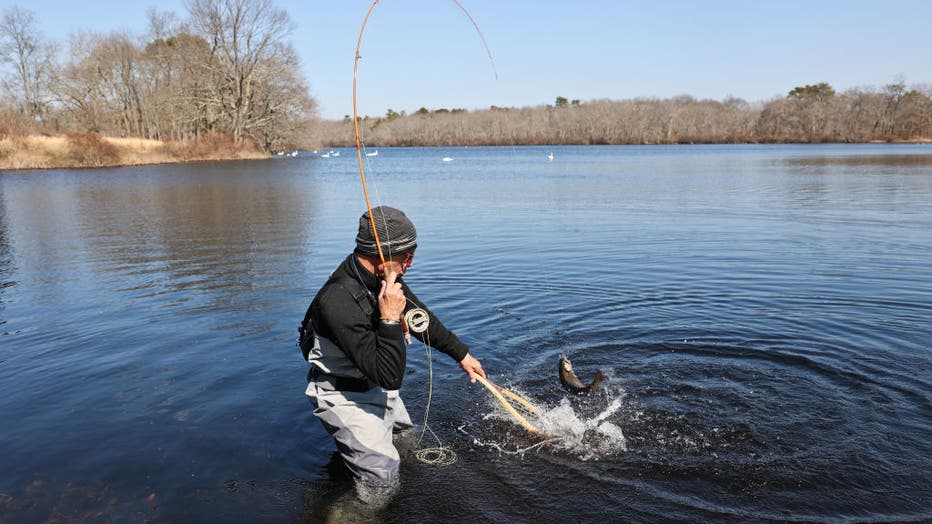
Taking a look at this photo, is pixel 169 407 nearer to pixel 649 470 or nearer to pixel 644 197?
pixel 649 470

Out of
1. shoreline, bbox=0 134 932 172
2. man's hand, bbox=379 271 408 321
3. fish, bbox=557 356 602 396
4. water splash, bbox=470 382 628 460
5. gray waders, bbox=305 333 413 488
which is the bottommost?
water splash, bbox=470 382 628 460

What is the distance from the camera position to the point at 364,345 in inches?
148

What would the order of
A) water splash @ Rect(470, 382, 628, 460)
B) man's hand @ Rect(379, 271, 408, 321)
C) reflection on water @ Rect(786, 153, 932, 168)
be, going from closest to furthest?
man's hand @ Rect(379, 271, 408, 321), water splash @ Rect(470, 382, 628, 460), reflection on water @ Rect(786, 153, 932, 168)

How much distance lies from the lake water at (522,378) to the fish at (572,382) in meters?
0.16

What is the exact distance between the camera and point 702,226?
52.6 feet

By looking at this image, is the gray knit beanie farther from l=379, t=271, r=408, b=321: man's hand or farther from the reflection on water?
the reflection on water

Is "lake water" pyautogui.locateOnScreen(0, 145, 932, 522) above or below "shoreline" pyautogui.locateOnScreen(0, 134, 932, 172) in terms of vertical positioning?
below

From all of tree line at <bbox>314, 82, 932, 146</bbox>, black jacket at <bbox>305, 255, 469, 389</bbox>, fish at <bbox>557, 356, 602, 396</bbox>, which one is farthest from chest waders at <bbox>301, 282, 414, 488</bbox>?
tree line at <bbox>314, 82, 932, 146</bbox>

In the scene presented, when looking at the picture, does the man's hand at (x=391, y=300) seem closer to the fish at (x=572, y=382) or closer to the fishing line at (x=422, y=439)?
the fishing line at (x=422, y=439)

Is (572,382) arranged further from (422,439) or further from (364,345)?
(364,345)

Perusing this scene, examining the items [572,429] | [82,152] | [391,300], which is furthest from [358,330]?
[82,152]

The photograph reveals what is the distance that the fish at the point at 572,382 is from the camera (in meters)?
5.57

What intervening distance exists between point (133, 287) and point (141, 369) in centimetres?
425

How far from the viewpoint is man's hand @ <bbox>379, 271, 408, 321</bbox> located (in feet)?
12.0
